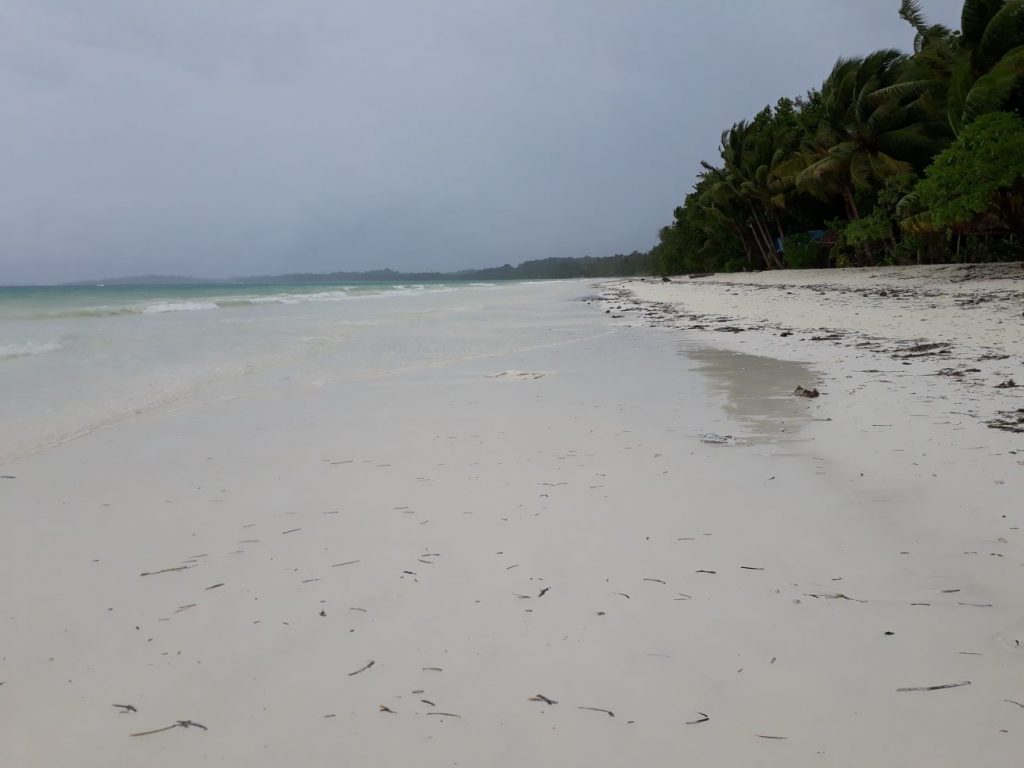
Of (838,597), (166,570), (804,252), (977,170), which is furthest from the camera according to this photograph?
(804,252)

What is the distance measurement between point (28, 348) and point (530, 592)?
1317cm

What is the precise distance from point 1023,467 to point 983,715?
212cm

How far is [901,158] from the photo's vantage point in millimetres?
24016

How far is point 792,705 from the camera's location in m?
1.56

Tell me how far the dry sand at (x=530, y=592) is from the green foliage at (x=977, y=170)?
13402 mm

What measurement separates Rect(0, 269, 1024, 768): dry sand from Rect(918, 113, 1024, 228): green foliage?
1340 cm

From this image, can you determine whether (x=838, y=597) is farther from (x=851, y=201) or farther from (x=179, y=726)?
(x=851, y=201)

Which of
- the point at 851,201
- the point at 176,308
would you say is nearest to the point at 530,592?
the point at 851,201

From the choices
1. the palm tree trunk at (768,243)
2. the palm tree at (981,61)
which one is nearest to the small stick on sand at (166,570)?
the palm tree at (981,61)

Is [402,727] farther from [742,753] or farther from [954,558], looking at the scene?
[954,558]

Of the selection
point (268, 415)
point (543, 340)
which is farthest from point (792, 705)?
point (543, 340)

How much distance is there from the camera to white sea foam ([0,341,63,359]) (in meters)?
10.9

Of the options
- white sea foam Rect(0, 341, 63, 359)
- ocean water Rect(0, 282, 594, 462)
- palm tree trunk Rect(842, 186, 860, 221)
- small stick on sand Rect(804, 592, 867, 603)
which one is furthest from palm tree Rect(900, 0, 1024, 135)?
white sea foam Rect(0, 341, 63, 359)

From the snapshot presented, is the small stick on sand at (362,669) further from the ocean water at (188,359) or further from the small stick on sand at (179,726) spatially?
the ocean water at (188,359)
